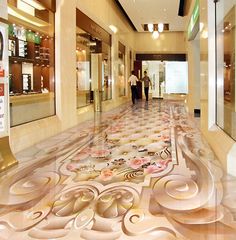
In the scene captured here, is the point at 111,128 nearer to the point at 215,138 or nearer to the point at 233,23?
the point at 215,138

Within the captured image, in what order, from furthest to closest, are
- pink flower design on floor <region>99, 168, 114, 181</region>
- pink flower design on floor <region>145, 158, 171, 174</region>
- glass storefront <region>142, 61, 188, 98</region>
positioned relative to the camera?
glass storefront <region>142, 61, 188, 98</region>, pink flower design on floor <region>145, 158, 171, 174</region>, pink flower design on floor <region>99, 168, 114, 181</region>

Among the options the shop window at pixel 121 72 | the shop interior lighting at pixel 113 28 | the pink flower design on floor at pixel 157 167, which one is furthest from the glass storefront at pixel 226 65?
the shop window at pixel 121 72

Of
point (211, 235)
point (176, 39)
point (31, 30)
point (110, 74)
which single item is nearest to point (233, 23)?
point (211, 235)

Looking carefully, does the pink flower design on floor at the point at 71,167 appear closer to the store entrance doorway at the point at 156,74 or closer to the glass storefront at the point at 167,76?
the glass storefront at the point at 167,76

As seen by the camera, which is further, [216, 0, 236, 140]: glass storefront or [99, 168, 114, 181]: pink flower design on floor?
[216, 0, 236, 140]: glass storefront

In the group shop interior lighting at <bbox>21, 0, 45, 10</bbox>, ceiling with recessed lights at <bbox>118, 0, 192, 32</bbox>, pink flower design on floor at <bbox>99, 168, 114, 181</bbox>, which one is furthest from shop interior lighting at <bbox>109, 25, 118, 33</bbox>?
pink flower design on floor at <bbox>99, 168, 114, 181</bbox>

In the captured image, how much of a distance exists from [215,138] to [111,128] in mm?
3379

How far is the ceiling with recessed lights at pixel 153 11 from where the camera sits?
1403 centimetres

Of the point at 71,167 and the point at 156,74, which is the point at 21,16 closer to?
the point at 71,167

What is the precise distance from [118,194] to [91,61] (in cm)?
871

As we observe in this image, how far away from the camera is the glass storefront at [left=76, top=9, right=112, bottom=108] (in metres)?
9.58

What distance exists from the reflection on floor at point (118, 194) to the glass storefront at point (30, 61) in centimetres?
99

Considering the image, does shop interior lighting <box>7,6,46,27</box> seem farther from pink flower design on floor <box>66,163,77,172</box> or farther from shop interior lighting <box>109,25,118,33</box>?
shop interior lighting <box>109,25,118,33</box>

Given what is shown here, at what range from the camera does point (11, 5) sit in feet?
19.0
